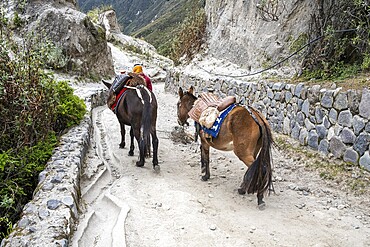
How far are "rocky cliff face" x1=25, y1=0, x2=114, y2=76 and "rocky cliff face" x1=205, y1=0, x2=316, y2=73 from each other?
559cm

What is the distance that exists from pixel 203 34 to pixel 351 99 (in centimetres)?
963

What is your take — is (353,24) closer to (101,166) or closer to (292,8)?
(292,8)

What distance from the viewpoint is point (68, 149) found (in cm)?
466

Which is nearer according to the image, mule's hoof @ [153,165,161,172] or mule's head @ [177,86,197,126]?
mule's hoof @ [153,165,161,172]

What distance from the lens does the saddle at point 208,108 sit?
4.59 metres

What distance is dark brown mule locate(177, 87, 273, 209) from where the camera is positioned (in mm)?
4125

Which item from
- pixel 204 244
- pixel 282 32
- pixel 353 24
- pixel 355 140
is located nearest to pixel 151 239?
pixel 204 244

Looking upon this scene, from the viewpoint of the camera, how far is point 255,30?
32.7 feet

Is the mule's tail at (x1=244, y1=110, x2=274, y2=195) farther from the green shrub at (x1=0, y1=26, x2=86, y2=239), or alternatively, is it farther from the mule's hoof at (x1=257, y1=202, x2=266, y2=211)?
the green shrub at (x1=0, y1=26, x2=86, y2=239)

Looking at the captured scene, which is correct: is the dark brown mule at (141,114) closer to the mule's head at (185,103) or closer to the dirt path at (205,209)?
the dirt path at (205,209)

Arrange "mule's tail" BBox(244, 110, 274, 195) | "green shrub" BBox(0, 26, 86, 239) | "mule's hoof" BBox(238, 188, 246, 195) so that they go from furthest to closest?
"mule's hoof" BBox(238, 188, 246, 195) < "mule's tail" BBox(244, 110, 274, 195) < "green shrub" BBox(0, 26, 86, 239)

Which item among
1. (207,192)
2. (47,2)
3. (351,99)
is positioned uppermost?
(47,2)

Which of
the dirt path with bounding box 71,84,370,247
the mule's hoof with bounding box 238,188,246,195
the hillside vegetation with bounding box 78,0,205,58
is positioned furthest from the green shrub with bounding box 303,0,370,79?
the hillside vegetation with bounding box 78,0,205,58

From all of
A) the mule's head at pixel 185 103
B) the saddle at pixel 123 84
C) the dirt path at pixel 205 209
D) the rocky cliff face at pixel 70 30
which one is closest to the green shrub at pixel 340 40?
the dirt path at pixel 205 209
